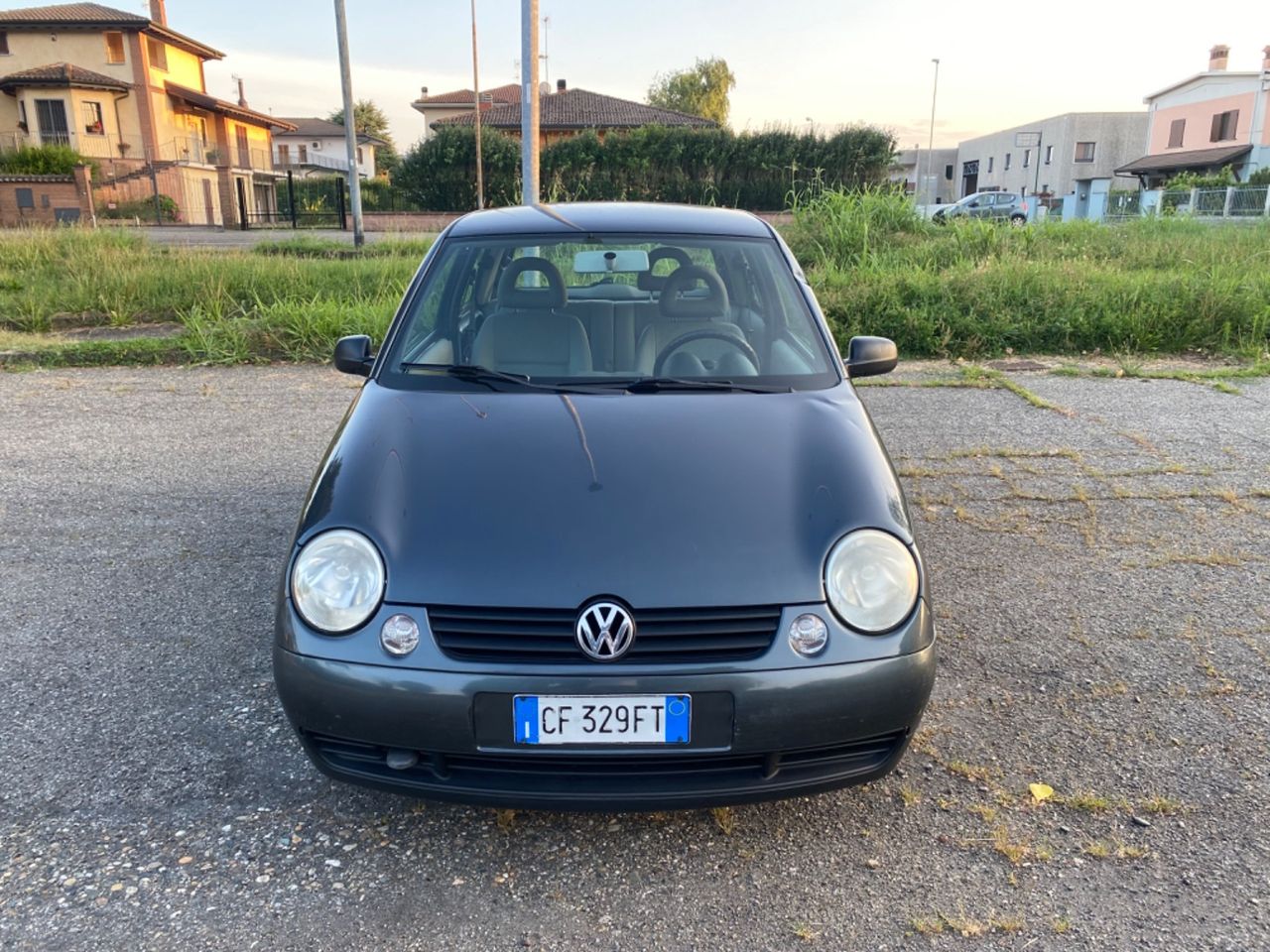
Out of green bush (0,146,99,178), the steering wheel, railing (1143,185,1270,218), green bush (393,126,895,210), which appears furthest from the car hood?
green bush (0,146,99,178)

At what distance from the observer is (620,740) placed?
202cm

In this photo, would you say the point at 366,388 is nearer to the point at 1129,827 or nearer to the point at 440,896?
the point at 440,896

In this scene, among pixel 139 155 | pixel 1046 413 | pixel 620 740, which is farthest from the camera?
pixel 139 155

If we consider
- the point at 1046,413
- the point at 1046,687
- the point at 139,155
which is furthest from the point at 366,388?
the point at 139,155

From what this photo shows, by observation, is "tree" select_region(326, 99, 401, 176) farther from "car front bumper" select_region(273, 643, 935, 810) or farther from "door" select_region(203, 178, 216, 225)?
"car front bumper" select_region(273, 643, 935, 810)

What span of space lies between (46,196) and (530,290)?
39236mm

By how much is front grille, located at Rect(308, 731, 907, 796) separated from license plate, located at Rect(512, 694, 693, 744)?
0.04 meters

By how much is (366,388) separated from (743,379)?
4.03 ft

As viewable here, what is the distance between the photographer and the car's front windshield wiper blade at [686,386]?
2916 mm

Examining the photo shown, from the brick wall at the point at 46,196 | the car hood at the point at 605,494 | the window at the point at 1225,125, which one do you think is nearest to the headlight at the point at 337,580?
the car hood at the point at 605,494

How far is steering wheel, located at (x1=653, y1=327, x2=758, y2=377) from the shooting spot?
3131 millimetres

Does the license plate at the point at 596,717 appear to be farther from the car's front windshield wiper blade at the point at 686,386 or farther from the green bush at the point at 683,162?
the green bush at the point at 683,162

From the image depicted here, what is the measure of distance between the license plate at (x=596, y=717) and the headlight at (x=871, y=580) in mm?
450

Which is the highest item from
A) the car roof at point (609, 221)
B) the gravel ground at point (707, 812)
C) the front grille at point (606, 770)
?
the car roof at point (609, 221)
